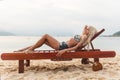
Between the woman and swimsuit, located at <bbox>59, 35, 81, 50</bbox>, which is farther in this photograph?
swimsuit, located at <bbox>59, 35, 81, 50</bbox>

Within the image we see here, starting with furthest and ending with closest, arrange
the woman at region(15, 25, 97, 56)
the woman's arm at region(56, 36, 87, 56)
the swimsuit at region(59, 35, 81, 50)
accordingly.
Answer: the swimsuit at region(59, 35, 81, 50), the woman at region(15, 25, 97, 56), the woman's arm at region(56, 36, 87, 56)

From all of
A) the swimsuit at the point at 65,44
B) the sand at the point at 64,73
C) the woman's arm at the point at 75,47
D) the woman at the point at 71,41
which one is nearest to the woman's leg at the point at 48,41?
the woman at the point at 71,41

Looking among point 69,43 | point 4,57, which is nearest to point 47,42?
point 69,43

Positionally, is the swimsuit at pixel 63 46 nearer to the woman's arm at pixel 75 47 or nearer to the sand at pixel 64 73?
the woman's arm at pixel 75 47

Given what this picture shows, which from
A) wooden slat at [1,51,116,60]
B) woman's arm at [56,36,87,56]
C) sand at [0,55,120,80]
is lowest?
sand at [0,55,120,80]

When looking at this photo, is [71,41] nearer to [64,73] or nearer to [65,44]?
A: [65,44]

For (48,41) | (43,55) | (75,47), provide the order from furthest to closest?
(48,41), (75,47), (43,55)

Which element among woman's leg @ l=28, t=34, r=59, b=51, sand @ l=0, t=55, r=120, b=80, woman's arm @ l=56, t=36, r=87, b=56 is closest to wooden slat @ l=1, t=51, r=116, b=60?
woman's arm @ l=56, t=36, r=87, b=56

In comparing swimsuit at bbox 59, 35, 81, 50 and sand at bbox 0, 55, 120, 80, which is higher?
swimsuit at bbox 59, 35, 81, 50

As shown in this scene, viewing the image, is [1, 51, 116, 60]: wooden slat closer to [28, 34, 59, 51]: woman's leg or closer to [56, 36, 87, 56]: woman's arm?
[56, 36, 87, 56]: woman's arm

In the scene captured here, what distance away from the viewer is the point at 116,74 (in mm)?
7828

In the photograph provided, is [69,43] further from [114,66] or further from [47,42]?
[114,66]

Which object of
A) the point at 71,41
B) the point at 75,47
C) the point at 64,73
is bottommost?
the point at 64,73

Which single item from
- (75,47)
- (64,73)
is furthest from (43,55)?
(75,47)
